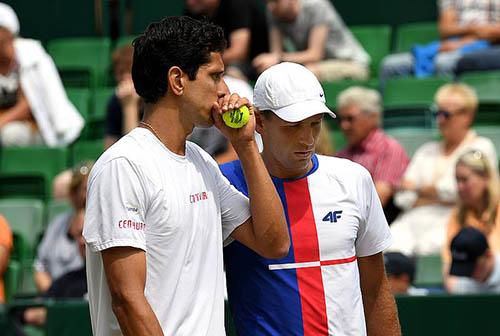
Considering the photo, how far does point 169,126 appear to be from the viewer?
353 cm

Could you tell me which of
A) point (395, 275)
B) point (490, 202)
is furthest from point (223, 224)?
point (490, 202)

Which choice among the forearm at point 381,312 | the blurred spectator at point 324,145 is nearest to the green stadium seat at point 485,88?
the blurred spectator at point 324,145

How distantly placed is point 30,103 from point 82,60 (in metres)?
1.70

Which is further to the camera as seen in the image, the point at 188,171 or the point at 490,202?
the point at 490,202

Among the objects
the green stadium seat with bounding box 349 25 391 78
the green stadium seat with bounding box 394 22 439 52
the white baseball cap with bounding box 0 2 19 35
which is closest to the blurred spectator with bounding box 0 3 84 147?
the white baseball cap with bounding box 0 2 19 35

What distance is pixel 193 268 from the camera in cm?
342

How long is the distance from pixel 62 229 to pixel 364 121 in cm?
203

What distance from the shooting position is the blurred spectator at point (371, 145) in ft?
25.5

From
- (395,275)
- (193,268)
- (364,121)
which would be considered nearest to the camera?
(193,268)

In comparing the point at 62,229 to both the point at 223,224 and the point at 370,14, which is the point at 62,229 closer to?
the point at 223,224

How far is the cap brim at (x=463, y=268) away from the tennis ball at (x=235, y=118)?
345 centimetres

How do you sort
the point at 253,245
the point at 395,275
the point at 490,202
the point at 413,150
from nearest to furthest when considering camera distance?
the point at 253,245, the point at 395,275, the point at 490,202, the point at 413,150

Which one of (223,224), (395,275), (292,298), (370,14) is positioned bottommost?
(395,275)

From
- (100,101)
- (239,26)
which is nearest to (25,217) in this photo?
(100,101)
